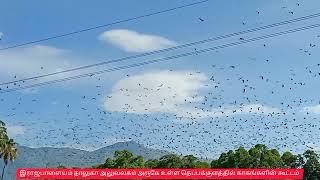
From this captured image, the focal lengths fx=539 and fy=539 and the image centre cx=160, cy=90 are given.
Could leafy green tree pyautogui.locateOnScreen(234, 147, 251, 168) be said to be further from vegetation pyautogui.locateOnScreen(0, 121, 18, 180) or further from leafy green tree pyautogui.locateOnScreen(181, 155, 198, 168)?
vegetation pyautogui.locateOnScreen(0, 121, 18, 180)

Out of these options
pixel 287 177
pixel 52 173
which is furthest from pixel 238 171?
pixel 52 173

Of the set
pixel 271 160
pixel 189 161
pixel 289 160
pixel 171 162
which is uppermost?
pixel 189 161

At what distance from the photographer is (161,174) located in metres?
39.5

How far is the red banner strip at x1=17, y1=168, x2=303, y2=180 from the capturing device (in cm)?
3784

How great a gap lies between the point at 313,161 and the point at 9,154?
64164 mm

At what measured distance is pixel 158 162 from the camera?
13438 cm

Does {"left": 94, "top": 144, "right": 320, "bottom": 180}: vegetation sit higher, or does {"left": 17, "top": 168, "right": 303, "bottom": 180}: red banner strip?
{"left": 94, "top": 144, "right": 320, "bottom": 180}: vegetation

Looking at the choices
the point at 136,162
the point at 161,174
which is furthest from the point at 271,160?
the point at 161,174

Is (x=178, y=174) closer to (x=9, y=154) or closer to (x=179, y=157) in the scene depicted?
(x=9, y=154)

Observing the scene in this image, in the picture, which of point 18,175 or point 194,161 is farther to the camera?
point 194,161

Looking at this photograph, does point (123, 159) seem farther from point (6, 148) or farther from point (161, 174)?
point (161, 174)

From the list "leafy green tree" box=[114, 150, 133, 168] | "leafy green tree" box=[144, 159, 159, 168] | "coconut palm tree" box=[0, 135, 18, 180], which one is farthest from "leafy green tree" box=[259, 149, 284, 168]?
"coconut palm tree" box=[0, 135, 18, 180]

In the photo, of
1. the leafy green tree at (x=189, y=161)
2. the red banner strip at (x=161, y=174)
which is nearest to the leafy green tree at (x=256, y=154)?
the leafy green tree at (x=189, y=161)

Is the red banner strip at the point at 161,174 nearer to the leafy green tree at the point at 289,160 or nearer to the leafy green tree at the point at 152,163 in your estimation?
the leafy green tree at the point at 289,160
